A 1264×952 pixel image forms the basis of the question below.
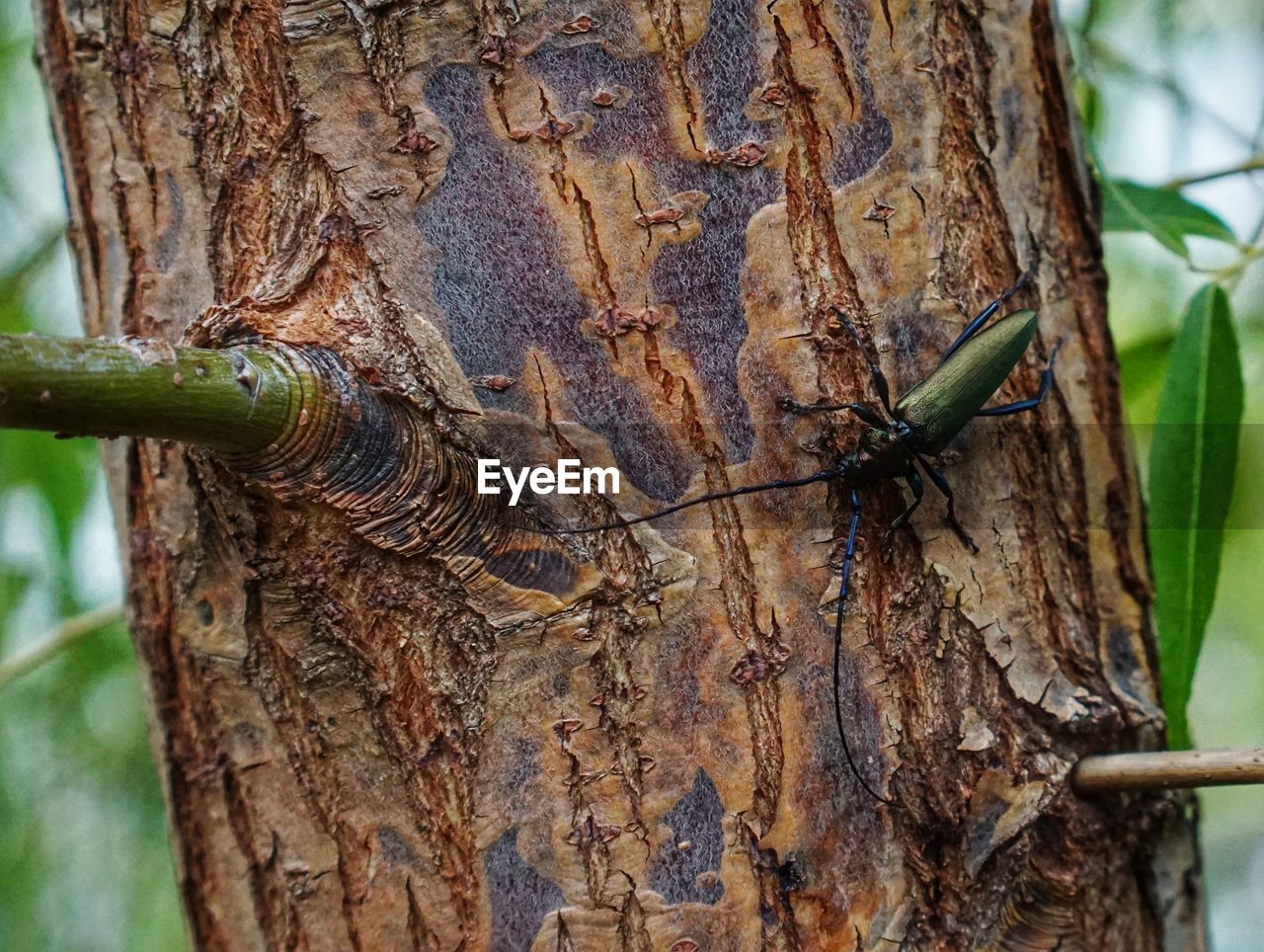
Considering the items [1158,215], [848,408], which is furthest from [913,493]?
[1158,215]

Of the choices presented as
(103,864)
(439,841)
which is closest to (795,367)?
(439,841)

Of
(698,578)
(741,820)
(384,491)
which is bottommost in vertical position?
(741,820)

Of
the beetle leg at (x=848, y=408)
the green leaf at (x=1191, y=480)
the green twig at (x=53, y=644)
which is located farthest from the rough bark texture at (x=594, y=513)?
the green twig at (x=53, y=644)

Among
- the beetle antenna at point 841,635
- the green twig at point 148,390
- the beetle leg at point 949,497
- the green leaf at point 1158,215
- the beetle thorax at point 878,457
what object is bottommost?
the beetle antenna at point 841,635

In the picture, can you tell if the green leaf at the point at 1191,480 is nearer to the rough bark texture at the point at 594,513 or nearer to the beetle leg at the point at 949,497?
the rough bark texture at the point at 594,513

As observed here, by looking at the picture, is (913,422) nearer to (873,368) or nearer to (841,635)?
(873,368)

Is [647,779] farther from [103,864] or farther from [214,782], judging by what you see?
[103,864]
